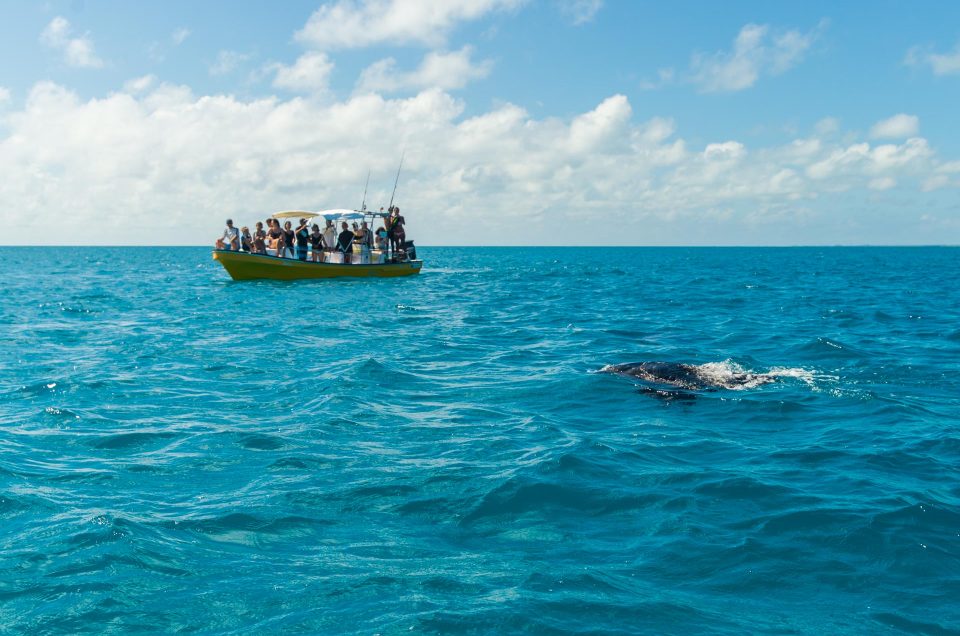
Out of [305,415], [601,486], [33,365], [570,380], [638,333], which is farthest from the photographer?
[638,333]

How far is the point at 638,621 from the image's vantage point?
4.52 m

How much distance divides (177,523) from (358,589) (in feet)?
6.62

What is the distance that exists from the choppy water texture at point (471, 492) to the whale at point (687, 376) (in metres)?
0.33

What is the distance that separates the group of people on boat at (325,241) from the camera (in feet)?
108

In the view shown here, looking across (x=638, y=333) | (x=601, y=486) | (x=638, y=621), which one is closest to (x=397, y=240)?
(x=638, y=333)

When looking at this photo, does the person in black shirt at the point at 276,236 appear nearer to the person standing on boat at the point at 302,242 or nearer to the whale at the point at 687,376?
the person standing on boat at the point at 302,242

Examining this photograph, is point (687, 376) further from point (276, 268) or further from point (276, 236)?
point (276, 236)

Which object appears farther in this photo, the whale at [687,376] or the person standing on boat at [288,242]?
the person standing on boat at [288,242]

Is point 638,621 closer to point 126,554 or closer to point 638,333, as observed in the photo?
point 126,554

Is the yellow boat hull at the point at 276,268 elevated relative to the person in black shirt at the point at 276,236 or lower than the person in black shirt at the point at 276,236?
lower

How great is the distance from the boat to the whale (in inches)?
921

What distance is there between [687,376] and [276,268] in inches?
991

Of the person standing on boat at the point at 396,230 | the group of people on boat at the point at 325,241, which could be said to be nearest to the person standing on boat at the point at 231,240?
the group of people on boat at the point at 325,241

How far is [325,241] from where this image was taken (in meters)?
34.6
